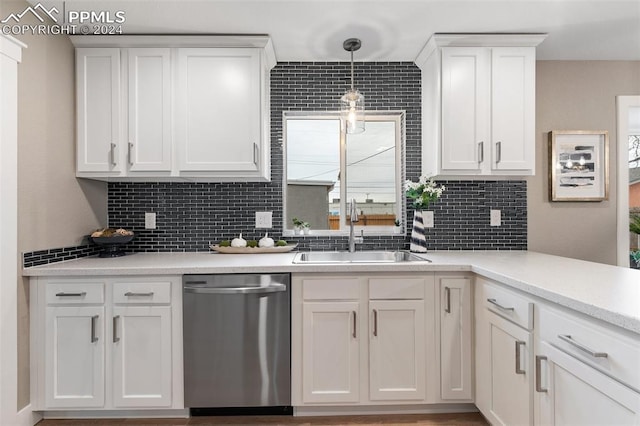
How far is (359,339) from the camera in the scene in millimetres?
2051

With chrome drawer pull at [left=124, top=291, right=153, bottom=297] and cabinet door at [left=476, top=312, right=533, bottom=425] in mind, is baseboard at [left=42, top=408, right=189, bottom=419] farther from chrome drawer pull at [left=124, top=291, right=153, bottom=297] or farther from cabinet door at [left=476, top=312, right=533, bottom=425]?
cabinet door at [left=476, top=312, right=533, bottom=425]

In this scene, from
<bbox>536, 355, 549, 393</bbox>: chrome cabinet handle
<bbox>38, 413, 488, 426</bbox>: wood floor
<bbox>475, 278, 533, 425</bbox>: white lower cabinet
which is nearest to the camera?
<bbox>536, 355, 549, 393</bbox>: chrome cabinet handle

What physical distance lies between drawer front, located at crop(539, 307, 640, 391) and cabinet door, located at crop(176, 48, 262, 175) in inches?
72.0

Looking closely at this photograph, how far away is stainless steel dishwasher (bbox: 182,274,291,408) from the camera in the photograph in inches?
78.6

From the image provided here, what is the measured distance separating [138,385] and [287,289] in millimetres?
993

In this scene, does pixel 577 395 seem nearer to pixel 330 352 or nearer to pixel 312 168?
pixel 330 352

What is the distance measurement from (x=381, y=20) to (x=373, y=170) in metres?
1.08

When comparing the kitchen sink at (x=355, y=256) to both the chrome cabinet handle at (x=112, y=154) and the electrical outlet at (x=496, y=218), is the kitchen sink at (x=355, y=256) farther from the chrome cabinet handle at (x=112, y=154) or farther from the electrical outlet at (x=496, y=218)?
the chrome cabinet handle at (x=112, y=154)

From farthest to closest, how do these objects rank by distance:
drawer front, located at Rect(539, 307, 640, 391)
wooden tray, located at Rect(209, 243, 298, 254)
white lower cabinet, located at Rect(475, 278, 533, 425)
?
wooden tray, located at Rect(209, 243, 298, 254), white lower cabinet, located at Rect(475, 278, 533, 425), drawer front, located at Rect(539, 307, 640, 391)

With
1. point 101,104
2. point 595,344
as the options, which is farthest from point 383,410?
point 101,104

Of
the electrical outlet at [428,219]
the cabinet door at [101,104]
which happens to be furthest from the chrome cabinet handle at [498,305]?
the cabinet door at [101,104]

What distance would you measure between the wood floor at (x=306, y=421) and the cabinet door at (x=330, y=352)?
136mm

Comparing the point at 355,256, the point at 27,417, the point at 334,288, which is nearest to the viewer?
the point at 27,417

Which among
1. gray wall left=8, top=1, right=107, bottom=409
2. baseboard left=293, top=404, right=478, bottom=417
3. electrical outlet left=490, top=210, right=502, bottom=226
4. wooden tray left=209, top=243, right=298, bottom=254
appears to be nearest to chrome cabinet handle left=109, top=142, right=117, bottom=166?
gray wall left=8, top=1, right=107, bottom=409
